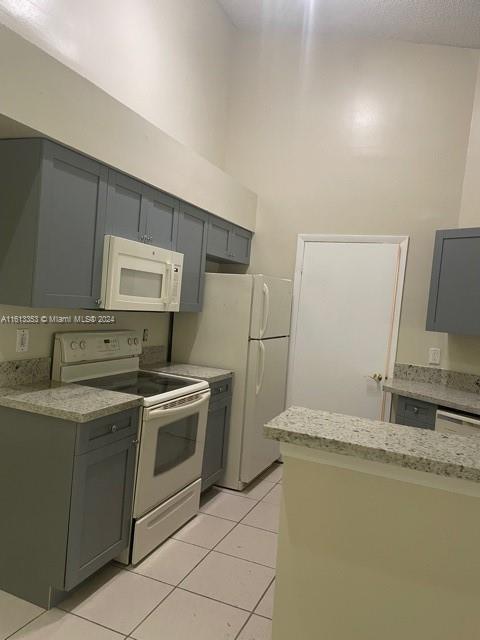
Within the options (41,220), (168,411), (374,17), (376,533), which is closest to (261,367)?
(168,411)

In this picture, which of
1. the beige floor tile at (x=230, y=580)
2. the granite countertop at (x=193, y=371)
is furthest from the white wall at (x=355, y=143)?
the beige floor tile at (x=230, y=580)

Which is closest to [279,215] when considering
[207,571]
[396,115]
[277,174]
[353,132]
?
[277,174]

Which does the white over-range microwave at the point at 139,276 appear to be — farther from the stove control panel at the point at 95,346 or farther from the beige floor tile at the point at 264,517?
the beige floor tile at the point at 264,517

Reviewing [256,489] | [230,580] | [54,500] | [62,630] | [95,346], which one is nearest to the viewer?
[62,630]

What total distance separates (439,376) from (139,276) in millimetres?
2462

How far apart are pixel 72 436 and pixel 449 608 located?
62.0 inches

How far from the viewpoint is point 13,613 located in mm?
2090

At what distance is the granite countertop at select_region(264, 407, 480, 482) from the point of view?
3.77ft

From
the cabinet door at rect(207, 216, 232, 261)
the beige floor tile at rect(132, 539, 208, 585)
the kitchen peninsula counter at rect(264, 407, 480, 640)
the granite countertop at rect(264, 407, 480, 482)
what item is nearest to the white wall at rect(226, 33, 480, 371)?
the cabinet door at rect(207, 216, 232, 261)

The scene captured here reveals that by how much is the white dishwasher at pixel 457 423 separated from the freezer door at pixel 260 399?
3.94 ft

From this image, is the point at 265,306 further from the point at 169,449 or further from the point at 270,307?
the point at 169,449

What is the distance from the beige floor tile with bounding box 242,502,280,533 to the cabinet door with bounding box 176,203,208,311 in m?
1.52

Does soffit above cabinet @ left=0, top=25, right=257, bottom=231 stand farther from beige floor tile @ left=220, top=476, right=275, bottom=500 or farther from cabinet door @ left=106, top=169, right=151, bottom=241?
beige floor tile @ left=220, top=476, right=275, bottom=500

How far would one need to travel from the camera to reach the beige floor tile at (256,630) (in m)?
2.06
